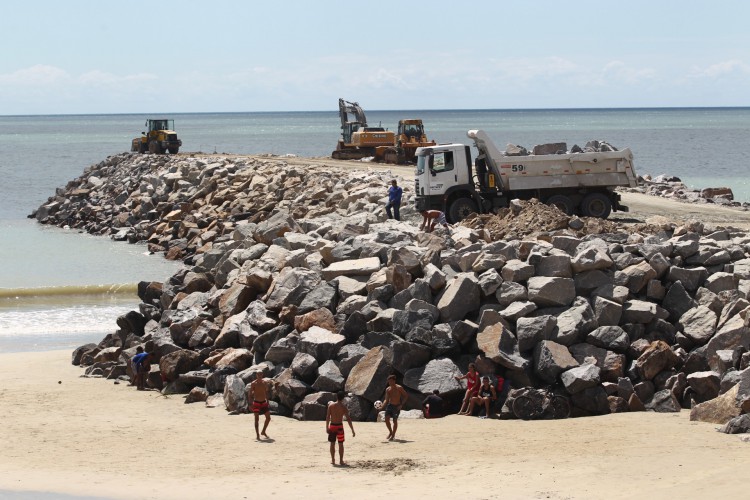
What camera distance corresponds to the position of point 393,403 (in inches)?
566

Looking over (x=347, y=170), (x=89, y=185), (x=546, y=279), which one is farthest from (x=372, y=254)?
(x=89, y=185)

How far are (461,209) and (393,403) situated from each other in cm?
1055

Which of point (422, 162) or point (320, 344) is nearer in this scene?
point (320, 344)

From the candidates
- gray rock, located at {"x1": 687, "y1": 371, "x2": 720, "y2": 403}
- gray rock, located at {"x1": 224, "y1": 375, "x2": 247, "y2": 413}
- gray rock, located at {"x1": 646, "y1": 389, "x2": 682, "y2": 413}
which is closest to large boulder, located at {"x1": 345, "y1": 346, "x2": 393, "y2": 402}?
gray rock, located at {"x1": 224, "y1": 375, "x2": 247, "y2": 413}

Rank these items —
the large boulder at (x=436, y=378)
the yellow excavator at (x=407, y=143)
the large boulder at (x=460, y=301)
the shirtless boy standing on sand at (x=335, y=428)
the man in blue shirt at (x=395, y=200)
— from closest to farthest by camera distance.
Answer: the shirtless boy standing on sand at (x=335, y=428), the large boulder at (x=436, y=378), the large boulder at (x=460, y=301), the man in blue shirt at (x=395, y=200), the yellow excavator at (x=407, y=143)

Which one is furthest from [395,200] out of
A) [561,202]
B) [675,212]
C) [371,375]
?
[371,375]

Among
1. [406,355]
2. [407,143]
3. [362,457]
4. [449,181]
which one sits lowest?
[362,457]

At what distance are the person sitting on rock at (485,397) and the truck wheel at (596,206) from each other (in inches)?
404

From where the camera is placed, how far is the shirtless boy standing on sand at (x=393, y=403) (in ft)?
46.4

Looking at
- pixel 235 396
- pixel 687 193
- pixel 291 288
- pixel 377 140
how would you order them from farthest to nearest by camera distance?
pixel 377 140, pixel 687 193, pixel 291 288, pixel 235 396

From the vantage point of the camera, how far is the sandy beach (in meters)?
11.8

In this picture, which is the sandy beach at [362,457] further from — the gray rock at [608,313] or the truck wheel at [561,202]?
the truck wheel at [561,202]

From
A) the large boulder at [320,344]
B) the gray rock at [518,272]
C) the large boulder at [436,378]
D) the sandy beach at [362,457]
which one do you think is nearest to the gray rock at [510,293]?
the gray rock at [518,272]

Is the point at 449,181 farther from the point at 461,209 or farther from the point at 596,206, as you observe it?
the point at 596,206
